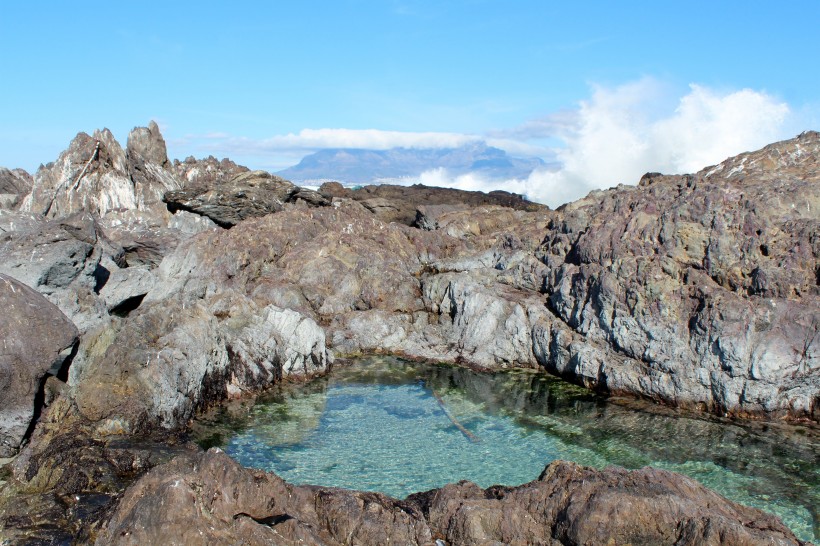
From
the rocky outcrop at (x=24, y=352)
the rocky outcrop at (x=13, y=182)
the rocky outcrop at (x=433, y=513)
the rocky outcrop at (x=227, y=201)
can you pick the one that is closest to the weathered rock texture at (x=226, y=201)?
the rocky outcrop at (x=227, y=201)

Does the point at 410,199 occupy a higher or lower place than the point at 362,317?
higher

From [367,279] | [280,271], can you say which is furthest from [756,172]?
[280,271]

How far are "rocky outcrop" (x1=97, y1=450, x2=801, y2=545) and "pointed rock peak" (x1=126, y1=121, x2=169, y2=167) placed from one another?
113 feet

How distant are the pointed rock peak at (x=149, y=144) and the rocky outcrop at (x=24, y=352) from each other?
85.3ft

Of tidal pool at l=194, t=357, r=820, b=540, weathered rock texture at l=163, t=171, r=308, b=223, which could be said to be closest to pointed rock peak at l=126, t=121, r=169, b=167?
weathered rock texture at l=163, t=171, r=308, b=223

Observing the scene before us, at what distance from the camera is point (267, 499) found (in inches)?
361

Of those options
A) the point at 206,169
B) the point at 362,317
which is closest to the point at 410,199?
the point at 206,169

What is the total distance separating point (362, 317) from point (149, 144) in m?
22.8

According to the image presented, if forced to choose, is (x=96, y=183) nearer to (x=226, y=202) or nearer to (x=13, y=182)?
(x=226, y=202)

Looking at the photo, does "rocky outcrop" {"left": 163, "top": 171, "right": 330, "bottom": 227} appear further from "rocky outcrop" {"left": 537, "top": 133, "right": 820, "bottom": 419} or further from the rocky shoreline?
"rocky outcrop" {"left": 537, "top": 133, "right": 820, "bottom": 419}

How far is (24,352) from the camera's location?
14.6 meters

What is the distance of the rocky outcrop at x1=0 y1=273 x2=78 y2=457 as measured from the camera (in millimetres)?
14250

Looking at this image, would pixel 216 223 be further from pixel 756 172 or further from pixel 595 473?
pixel 595 473

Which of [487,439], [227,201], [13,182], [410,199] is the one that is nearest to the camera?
[487,439]
